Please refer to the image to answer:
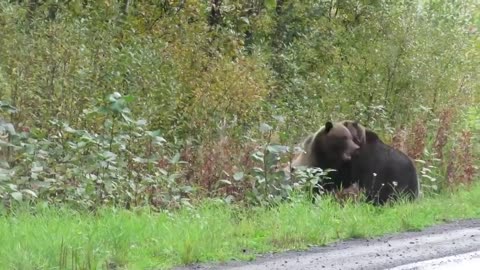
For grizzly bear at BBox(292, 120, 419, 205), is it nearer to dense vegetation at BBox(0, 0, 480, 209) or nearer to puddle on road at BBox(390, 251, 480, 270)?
dense vegetation at BBox(0, 0, 480, 209)

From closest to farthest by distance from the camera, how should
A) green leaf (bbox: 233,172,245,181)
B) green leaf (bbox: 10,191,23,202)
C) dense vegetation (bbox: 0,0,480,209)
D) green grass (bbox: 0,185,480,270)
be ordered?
green grass (bbox: 0,185,480,270), green leaf (bbox: 10,191,23,202), dense vegetation (bbox: 0,0,480,209), green leaf (bbox: 233,172,245,181)

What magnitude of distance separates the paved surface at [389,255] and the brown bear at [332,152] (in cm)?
264

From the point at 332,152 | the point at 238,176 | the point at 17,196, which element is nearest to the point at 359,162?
the point at 332,152

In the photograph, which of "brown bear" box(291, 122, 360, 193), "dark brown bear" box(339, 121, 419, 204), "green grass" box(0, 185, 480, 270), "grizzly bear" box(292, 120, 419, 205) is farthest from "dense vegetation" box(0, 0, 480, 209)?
"dark brown bear" box(339, 121, 419, 204)

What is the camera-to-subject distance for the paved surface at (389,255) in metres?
7.41

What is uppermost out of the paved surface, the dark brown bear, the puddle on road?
the puddle on road

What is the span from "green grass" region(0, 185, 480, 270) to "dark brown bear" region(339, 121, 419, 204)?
974 mm

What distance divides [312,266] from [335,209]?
266 cm

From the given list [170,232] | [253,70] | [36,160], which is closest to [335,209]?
[170,232]

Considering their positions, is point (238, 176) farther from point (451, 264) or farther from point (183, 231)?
point (451, 264)

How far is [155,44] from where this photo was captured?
13562mm

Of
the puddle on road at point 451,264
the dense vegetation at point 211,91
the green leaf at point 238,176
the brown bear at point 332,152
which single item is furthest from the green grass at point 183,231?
the brown bear at point 332,152

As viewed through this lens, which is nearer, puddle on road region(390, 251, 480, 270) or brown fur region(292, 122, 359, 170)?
puddle on road region(390, 251, 480, 270)

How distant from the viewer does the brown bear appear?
11742 millimetres
